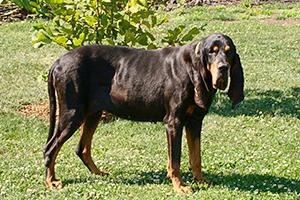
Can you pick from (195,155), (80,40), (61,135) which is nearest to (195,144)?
(195,155)

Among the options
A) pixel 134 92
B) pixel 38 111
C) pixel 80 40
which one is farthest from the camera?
pixel 38 111

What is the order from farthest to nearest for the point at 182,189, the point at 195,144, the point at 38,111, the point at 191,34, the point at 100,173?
the point at 38,111, the point at 191,34, the point at 100,173, the point at 195,144, the point at 182,189

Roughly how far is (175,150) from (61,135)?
117 cm

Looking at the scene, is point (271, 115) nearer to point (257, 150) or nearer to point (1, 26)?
point (257, 150)

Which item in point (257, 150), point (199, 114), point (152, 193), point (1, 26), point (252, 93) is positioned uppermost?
point (199, 114)

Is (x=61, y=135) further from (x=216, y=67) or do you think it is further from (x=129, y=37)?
(x=129, y=37)

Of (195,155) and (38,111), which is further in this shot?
(38,111)

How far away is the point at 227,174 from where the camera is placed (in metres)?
7.47

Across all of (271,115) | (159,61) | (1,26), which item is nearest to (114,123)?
(271,115)

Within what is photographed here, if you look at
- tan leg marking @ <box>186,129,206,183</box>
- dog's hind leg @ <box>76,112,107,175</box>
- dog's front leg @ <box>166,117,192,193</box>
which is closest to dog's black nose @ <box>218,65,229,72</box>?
dog's front leg @ <box>166,117,192,193</box>

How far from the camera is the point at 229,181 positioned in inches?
283

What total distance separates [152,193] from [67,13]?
4.00m

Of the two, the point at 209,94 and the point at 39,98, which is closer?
the point at 209,94

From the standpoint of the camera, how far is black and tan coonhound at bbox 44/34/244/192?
6738 millimetres
